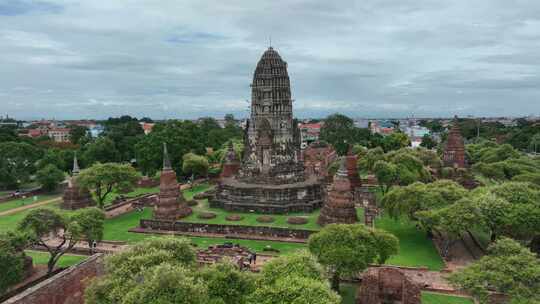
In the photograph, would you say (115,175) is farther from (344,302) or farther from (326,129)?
(326,129)

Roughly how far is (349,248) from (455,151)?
4033cm

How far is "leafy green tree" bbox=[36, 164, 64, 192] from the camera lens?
156ft

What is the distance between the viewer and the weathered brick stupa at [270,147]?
39.7 metres

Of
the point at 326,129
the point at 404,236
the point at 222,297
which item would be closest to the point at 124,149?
the point at 326,129

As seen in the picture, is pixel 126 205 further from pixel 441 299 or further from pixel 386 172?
pixel 441 299

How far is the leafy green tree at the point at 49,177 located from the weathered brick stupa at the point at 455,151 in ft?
183

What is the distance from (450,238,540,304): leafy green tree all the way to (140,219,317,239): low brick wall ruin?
1499cm

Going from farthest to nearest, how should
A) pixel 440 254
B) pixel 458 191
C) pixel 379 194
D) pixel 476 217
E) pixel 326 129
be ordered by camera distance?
1. pixel 326 129
2. pixel 379 194
3. pixel 458 191
4. pixel 440 254
5. pixel 476 217

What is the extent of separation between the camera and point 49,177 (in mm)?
47469

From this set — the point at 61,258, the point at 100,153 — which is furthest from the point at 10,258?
the point at 100,153

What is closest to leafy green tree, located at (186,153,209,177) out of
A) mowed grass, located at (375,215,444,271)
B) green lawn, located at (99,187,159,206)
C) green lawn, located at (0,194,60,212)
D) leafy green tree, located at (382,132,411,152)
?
green lawn, located at (99,187,159,206)

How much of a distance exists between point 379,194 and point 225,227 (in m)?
23.5

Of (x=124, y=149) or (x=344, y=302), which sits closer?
(x=344, y=302)

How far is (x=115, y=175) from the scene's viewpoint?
39.1m
